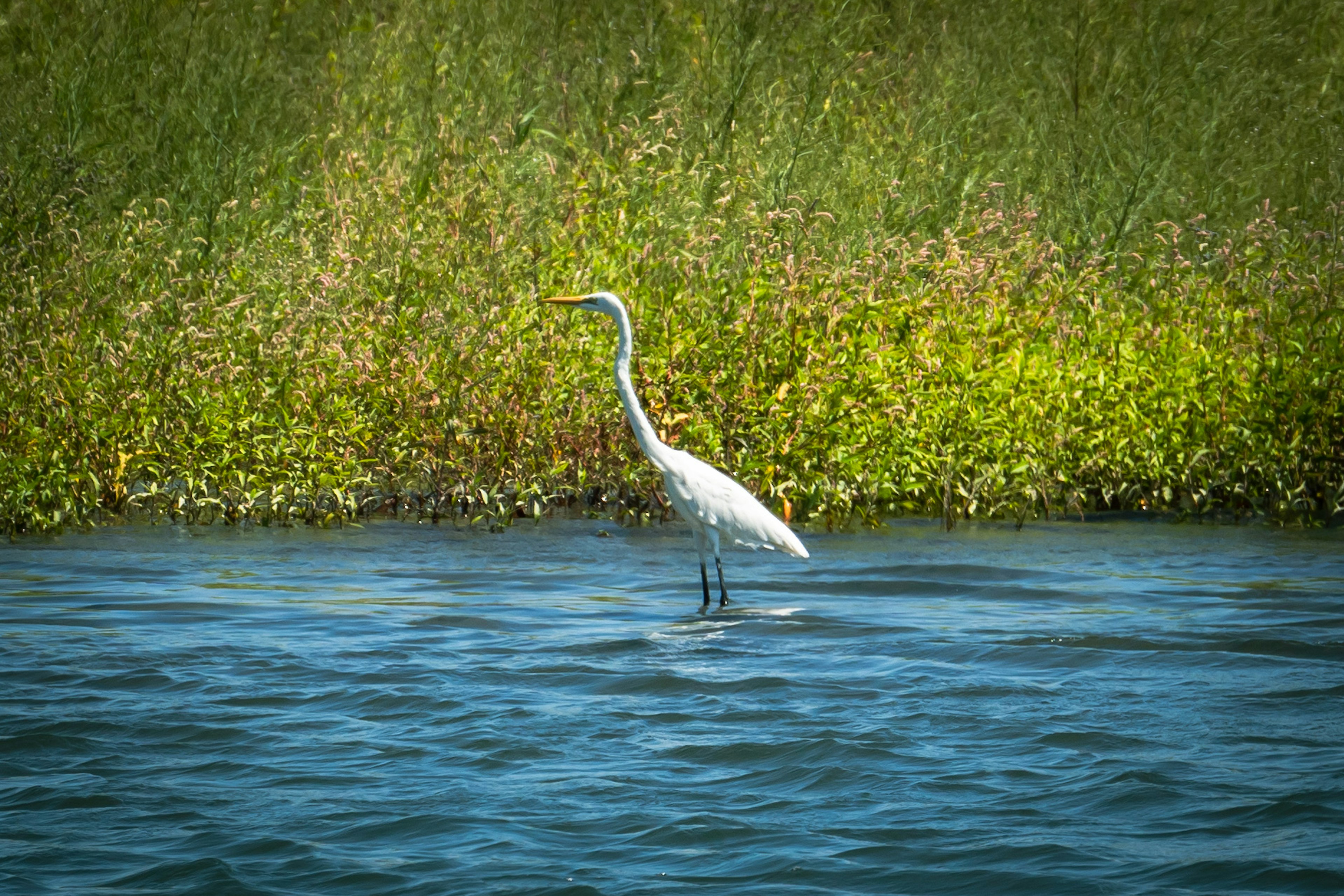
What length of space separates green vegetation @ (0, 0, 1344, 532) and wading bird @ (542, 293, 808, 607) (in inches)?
46.2

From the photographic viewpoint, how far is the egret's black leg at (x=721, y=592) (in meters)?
7.85

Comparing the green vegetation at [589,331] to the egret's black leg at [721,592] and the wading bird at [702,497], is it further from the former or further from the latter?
the egret's black leg at [721,592]

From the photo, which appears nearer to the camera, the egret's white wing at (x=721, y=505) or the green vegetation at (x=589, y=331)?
the egret's white wing at (x=721, y=505)

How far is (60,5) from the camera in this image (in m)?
14.2

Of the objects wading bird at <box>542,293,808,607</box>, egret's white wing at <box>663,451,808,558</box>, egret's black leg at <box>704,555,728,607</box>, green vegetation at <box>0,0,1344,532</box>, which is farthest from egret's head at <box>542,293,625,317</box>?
egret's black leg at <box>704,555,728,607</box>

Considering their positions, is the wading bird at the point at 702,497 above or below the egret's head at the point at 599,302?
below

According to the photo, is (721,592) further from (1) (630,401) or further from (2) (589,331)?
(2) (589,331)

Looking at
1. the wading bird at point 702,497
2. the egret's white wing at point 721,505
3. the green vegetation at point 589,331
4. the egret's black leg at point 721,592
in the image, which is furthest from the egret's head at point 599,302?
the egret's black leg at point 721,592

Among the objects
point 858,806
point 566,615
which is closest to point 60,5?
point 566,615

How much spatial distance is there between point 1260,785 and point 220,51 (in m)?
10.9

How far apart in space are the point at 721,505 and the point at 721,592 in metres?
0.43

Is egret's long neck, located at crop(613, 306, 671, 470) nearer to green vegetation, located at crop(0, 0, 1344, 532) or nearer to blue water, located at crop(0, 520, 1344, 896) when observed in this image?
blue water, located at crop(0, 520, 1344, 896)

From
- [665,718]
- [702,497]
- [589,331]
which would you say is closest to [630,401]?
[702,497]

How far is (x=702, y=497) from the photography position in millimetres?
7996
